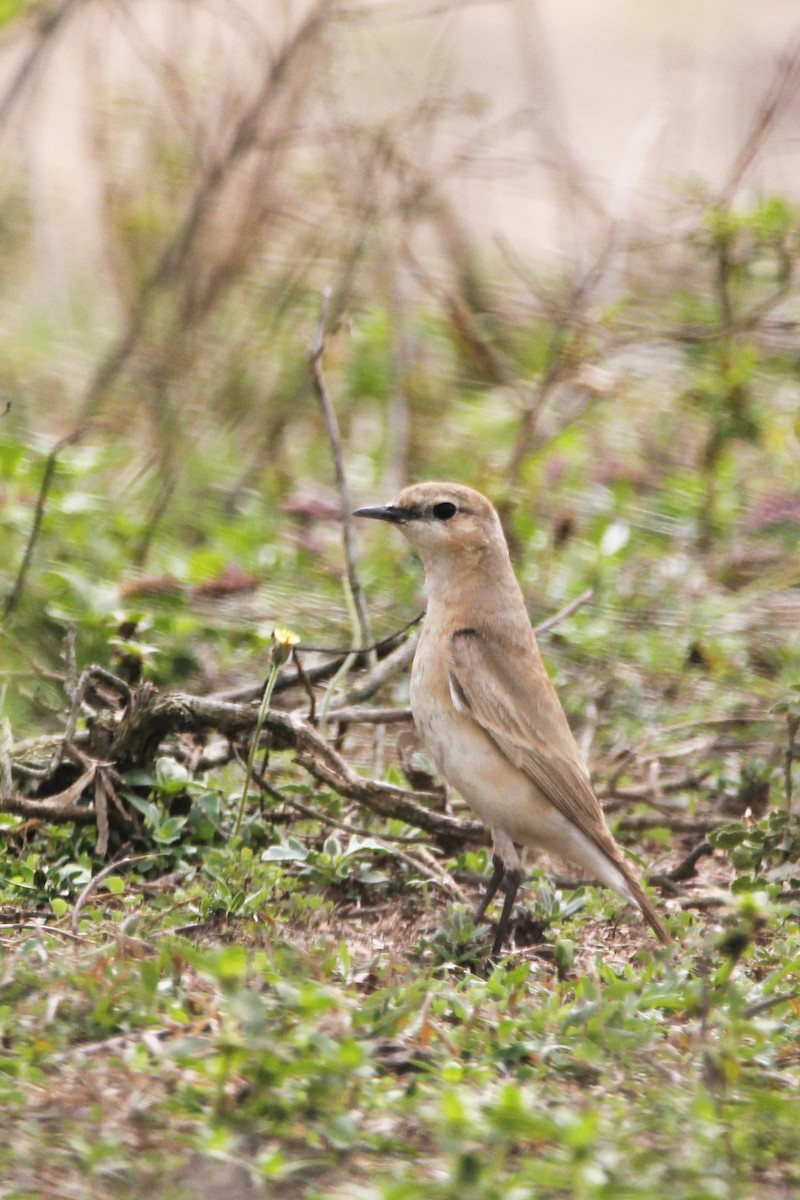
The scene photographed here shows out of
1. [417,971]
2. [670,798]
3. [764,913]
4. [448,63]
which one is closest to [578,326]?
[448,63]

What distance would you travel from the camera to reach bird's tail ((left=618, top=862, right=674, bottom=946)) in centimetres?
446

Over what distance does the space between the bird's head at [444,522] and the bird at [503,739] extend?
0.08 meters

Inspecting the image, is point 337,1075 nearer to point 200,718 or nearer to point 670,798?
point 200,718

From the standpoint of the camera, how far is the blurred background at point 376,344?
662cm

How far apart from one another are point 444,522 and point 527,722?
35.2 inches

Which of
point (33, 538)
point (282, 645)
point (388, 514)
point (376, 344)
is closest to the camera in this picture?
point (282, 645)

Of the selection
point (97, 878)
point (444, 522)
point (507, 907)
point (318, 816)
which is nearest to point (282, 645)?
point (318, 816)

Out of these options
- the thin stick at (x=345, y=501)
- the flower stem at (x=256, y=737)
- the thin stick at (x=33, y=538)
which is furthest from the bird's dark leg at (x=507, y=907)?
the thin stick at (x=33, y=538)

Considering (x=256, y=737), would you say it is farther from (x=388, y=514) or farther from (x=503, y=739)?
(x=388, y=514)

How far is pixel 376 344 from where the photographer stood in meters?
9.05

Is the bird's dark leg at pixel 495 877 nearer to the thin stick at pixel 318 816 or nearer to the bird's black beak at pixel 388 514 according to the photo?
the thin stick at pixel 318 816

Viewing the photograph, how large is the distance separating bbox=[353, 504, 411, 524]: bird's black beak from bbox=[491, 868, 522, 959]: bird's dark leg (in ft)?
4.62

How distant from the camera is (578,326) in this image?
7.79 meters

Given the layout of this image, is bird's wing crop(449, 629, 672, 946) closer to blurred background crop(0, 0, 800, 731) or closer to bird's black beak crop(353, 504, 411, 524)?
bird's black beak crop(353, 504, 411, 524)
